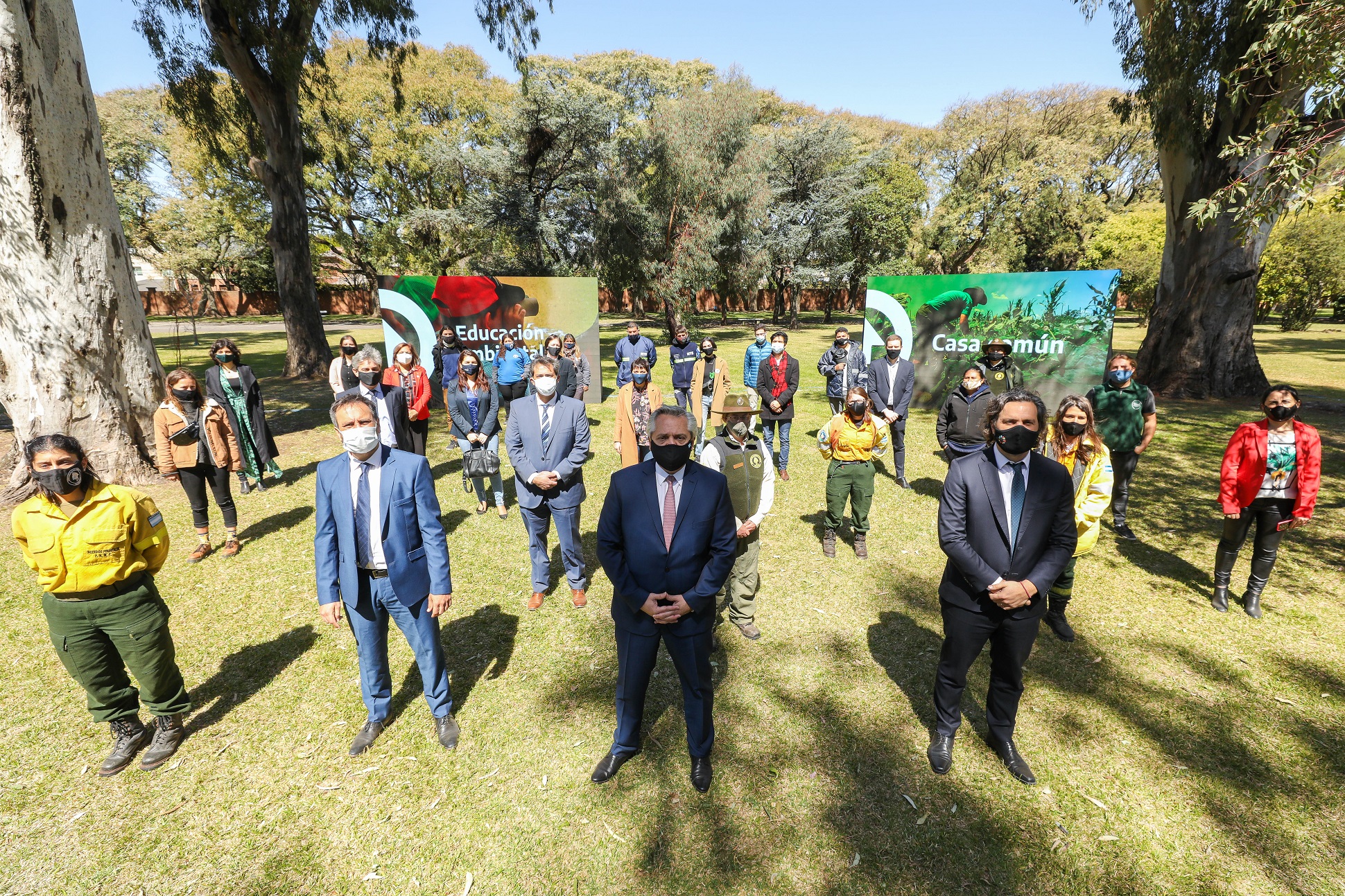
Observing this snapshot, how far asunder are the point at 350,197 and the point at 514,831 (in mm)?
37726

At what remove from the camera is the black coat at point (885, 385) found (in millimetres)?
8156

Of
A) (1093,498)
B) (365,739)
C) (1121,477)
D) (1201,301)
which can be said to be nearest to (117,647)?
(365,739)

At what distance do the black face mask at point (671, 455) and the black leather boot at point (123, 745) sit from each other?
12.2 feet

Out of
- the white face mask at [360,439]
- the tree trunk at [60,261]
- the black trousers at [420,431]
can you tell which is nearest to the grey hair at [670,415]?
the white face mask at [360,439]

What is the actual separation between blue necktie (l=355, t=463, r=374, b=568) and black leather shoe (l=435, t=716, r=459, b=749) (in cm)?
123

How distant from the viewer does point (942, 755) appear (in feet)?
11.9

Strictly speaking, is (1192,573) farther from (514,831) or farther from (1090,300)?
(1090,300)

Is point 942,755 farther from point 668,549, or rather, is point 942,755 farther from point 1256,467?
point 1256,467

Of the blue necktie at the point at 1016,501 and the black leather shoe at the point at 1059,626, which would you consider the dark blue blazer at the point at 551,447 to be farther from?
the black leather shoe at the point at 1059,626

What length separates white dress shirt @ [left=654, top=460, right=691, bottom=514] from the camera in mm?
3205

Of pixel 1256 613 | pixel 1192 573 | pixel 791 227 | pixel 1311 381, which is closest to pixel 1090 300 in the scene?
pixel 1192 573

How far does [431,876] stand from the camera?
3023mm

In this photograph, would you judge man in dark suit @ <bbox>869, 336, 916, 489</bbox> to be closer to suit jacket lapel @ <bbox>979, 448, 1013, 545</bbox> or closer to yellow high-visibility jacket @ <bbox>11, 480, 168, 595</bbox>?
suit jacket lapel @ <bbox>979, 448, 1013, 545</bbox>

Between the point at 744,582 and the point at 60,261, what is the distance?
29.7 feet
